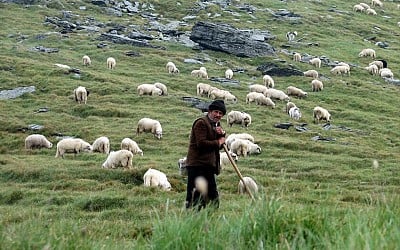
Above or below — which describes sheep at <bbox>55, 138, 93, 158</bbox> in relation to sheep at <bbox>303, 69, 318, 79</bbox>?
above

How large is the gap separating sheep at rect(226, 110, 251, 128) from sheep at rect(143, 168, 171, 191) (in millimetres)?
12838

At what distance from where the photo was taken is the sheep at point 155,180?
16.9m

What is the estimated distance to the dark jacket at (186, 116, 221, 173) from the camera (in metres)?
11.1

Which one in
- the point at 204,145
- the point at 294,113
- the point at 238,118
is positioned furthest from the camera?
the point at 294,113

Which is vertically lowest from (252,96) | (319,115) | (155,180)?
(252,96)

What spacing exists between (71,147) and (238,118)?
969 centimetres

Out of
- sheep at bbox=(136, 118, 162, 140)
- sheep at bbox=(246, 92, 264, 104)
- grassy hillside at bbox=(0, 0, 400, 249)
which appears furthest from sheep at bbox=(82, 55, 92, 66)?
sheep at bbox=(136, 118, 162, 140)

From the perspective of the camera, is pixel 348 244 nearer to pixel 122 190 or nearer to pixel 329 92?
pixel 122 190

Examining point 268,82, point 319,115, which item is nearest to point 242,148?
point 319,115

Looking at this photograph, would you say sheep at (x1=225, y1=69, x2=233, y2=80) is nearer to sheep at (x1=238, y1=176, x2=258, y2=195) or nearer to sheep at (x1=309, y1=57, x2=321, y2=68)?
sheep at (x1=309, y1=57, x2=321, y2=68)

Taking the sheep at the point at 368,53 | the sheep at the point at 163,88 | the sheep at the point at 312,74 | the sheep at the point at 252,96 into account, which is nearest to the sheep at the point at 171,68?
the sheep at the point at 163,88

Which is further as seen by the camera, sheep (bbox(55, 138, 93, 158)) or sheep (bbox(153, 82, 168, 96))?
sheep (bbox(153, 82, 168, 96))

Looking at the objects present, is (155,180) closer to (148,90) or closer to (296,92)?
(148,90)

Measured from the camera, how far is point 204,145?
11.1 metres
